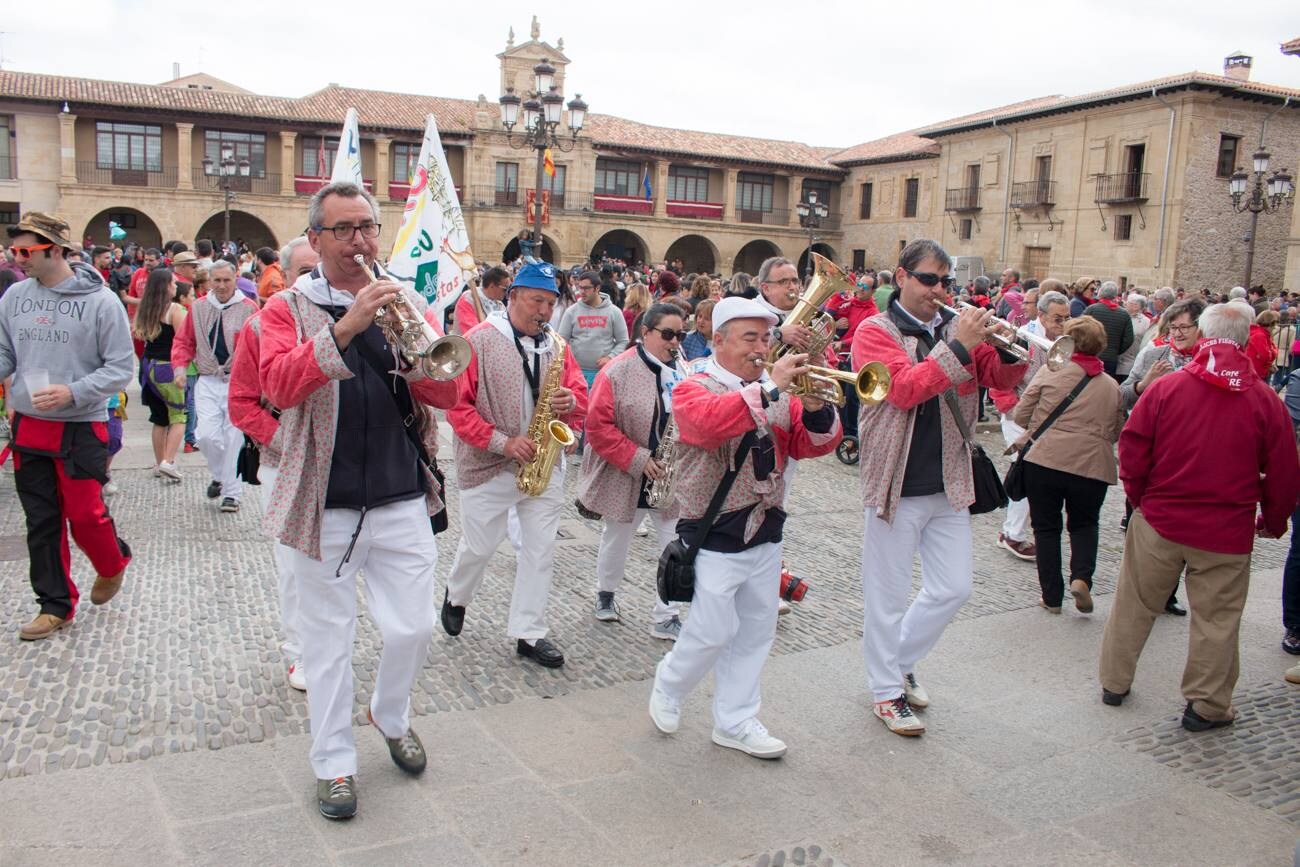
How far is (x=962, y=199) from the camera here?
40.2 metres

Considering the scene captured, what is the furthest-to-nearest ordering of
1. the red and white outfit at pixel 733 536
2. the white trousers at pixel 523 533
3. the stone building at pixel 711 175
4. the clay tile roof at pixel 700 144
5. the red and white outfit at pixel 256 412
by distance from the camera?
the clay tile roof at pixel 700 144 < the stone building at pixel 711 175 < the white trousers at pixel 523 533 < the red and white outfit at pixel 733 536 < the red and white outfit at pixel 256 412

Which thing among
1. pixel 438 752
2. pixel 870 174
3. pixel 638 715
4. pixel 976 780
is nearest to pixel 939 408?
pixel 976 780

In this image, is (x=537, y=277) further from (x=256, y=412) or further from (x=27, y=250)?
(x=27, y=250)

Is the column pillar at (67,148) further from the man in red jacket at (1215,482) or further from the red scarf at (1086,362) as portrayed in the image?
the man in red jacket at (1215,482)

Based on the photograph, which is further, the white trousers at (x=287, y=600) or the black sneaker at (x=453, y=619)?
the black sneaker at (x=453, y=619)

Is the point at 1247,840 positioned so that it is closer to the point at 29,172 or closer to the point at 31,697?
the point at 31,697

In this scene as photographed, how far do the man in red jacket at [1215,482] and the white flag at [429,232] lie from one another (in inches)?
195

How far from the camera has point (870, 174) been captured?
46938 millimetres

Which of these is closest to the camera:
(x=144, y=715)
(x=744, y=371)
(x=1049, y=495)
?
(x=744, y=371)

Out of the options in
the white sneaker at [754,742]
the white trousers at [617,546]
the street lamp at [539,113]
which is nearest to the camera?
the white sneaker at [754,742]

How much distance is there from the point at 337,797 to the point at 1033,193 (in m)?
37.9

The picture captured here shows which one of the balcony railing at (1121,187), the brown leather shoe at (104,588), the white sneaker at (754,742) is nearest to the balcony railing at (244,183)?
the balcony railing at (1121,187)

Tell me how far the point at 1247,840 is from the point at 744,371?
95.0 inches

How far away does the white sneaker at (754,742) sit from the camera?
3.92 m
